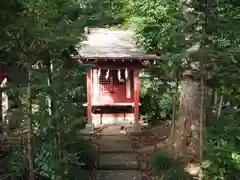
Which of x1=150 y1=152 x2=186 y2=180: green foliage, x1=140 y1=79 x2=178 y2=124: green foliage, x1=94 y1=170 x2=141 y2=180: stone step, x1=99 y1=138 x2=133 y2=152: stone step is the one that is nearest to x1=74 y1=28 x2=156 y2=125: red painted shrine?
x1=140 y1=79 x2=178 y2=124: green foliage

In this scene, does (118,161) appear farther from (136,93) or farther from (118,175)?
(136,93)

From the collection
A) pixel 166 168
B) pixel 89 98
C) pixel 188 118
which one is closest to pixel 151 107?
pixel 89 98

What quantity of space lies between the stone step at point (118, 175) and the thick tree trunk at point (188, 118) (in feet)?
4.23

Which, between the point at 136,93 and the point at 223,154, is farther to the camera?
the point at 136,93

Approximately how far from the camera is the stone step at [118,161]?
7339mm

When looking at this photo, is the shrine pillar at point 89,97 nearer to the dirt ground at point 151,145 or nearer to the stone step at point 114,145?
the stone step at point 114,145

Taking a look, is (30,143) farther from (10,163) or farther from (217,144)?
(217,144)

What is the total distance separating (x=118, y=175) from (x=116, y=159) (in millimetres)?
993

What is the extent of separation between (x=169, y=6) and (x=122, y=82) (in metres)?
3.13

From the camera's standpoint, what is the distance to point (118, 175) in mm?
6914

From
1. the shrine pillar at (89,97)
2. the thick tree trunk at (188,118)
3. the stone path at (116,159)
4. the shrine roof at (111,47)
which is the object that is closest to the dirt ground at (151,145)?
the stone path at (116,159)

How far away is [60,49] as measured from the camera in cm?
549

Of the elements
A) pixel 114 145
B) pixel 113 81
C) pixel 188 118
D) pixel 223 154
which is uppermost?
pixel 113 81

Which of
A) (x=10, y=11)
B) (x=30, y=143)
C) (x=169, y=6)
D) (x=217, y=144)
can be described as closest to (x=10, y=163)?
(x=30, y=143)
